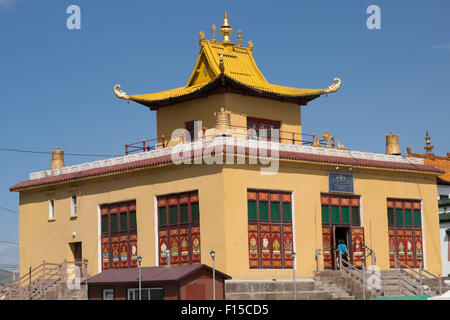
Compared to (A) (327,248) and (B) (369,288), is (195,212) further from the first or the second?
(B) (369,288)

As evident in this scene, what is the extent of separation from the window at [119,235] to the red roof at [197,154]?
2.00 metres

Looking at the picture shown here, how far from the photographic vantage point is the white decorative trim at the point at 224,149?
42875 millimetres

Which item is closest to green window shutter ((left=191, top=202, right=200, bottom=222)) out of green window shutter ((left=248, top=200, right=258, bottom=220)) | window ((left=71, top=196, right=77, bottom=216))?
green window shutter ((left=248, top=200, right=258, bottom=220))

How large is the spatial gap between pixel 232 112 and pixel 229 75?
7.45ft

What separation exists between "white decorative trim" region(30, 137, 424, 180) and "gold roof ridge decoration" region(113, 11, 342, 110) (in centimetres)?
473

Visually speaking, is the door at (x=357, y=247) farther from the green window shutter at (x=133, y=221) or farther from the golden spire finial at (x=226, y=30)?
the golden spire finial at (x=226, y=30)

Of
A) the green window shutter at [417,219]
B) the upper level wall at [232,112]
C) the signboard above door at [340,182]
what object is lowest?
the green window shutter at [417,219]

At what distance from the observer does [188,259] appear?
43000 millimetres

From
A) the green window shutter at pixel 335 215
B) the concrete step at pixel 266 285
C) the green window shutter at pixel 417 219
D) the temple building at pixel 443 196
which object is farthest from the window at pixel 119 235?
the temple building at pixel 443 196

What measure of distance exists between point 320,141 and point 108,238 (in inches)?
528

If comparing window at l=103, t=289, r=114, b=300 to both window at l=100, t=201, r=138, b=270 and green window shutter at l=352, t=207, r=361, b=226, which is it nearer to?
window at l=100, t=201, r=138, b=270

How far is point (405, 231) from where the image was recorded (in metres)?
49.5

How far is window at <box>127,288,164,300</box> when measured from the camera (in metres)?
38.1
